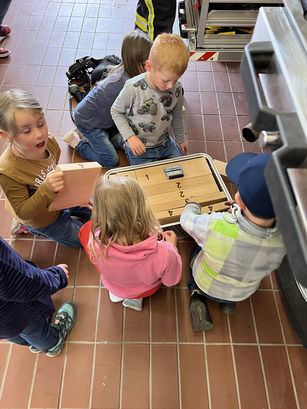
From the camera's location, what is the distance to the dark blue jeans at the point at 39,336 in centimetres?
157

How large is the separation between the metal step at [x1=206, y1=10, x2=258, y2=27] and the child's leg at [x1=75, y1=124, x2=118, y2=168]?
112 centimetres

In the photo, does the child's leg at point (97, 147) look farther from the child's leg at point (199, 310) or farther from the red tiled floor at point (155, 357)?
the child's leg at point (199, 310)

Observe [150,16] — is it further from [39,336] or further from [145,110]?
[39,336]

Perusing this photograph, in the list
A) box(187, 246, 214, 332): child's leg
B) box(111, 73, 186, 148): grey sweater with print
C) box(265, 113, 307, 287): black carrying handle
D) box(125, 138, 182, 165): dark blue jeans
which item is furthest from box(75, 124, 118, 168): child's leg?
box(265, 113, 307, 287): black carrying handle

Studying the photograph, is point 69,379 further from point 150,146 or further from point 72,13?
point 72,13

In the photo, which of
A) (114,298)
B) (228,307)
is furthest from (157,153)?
(228,307)

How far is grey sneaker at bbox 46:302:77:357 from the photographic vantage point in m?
1.84

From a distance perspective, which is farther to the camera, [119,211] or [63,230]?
[63,230]

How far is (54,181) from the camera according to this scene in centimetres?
155

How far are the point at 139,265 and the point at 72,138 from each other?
158 centimetres

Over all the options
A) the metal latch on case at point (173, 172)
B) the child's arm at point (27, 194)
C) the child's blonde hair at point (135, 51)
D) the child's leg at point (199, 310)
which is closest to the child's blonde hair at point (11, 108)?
the child's arm at point (27, 194)

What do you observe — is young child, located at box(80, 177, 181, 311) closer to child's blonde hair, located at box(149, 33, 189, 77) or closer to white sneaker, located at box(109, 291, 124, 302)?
white sneaker, located at box(109, 291, 124, 302)

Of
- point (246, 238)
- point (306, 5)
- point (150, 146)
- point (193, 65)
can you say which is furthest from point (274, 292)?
point (193, 65)

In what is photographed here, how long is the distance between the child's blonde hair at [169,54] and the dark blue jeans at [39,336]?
154cm
